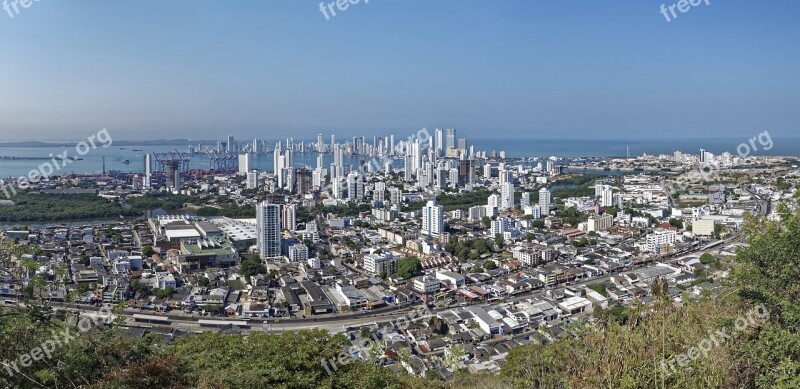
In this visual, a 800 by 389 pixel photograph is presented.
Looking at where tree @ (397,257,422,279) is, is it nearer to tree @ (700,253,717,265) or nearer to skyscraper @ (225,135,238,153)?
tree @ (700,253,717,265)

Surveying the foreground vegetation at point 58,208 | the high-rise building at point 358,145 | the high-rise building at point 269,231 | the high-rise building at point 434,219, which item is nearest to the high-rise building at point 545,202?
the high-rise building at point 434,219

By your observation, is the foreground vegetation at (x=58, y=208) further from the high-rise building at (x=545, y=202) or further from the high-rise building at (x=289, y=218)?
the high-rise building at (x=545, y=202)

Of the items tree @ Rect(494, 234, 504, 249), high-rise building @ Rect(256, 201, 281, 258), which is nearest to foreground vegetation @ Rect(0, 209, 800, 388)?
high-rise building @ Rect(256, 201, 281, 258)

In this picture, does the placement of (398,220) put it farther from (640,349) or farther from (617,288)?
(640,349)

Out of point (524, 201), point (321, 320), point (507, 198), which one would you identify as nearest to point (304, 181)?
point (507, 198)

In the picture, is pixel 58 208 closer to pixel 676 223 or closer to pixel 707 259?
pixel 707 259

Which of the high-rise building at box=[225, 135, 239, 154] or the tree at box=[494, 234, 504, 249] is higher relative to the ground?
the high-rise building at box=[225, 135, 239, 154]
